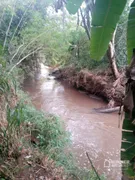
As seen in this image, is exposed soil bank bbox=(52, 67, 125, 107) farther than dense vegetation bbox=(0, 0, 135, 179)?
Yes

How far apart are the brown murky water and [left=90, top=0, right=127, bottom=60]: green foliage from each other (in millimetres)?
2394

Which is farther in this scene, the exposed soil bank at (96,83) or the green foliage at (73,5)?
the exposed soil bank at (96,83)

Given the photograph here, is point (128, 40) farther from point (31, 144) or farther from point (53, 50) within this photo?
point (53, 50)

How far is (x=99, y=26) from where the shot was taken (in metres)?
0.85

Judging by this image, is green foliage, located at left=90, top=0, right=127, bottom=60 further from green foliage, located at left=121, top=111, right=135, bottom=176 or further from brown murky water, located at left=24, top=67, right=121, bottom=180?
brown murky water, located at left=24, top=67, right=121, bottom=180

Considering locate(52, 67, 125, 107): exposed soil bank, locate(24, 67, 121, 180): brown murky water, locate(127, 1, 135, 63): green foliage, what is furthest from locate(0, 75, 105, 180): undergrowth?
locate(52, 67, 125, 107): exposed soil bank

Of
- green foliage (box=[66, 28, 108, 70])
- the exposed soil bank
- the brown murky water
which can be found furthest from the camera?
green foliage (box=[66, 28, 108, 70])

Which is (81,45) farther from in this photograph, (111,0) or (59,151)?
(111,0)

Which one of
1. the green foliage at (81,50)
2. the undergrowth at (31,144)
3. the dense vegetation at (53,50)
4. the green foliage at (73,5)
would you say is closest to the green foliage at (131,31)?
the dense vegetation at (53,50)

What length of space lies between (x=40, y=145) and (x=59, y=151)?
312mm

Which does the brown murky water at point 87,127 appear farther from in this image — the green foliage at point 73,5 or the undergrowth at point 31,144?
the green foliage at point 73,5

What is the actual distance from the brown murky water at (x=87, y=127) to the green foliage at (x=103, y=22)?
2394 millimetres

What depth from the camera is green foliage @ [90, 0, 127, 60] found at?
0.78 m

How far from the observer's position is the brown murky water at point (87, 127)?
3016 mm
